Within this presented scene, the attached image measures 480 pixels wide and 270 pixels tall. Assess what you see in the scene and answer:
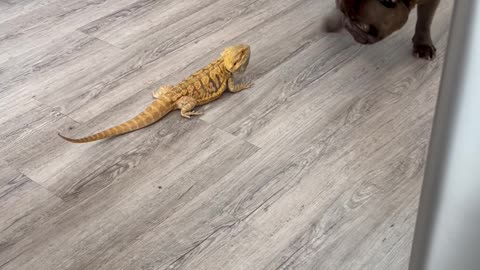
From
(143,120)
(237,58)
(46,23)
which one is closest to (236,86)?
(237,58)

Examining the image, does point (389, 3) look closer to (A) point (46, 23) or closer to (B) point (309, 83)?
(B) point (309, 83)

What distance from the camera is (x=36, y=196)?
1663mm

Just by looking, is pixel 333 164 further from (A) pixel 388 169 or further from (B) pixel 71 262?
(B) pixel 71 262

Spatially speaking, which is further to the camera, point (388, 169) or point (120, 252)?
point (388, 169)

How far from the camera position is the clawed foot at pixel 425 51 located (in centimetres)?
207

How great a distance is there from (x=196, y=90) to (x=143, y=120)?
20 centimetres

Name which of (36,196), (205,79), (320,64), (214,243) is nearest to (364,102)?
(320,64)

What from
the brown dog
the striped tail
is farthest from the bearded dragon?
the brown dog

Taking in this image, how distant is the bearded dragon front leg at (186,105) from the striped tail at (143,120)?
0.11ft

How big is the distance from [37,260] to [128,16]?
4.05 ft

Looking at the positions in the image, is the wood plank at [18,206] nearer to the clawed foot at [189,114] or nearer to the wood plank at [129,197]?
the wood plank at [129,197]

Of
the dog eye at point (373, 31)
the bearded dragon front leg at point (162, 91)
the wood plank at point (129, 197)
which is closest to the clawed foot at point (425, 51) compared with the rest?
the dog eye at point (373, 31)

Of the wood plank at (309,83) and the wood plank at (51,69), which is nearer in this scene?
the wood plank at (309,83)

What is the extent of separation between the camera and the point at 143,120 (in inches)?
73.3
